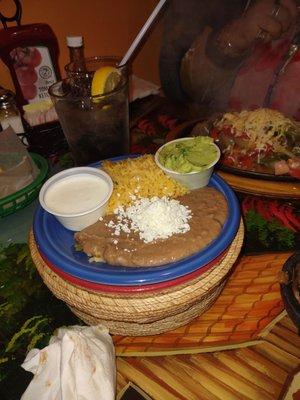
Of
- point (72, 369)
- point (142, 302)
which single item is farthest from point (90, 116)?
point (72, 369)

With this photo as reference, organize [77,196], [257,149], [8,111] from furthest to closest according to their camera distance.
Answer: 1. [8,111]
2. [257,149]
3. [77,196]

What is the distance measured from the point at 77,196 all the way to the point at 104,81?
24.4 inches

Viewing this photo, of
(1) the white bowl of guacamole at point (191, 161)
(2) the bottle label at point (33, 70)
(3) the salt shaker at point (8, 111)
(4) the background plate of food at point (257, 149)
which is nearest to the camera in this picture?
(1) the white bowl of guacamole at point (191, 161)

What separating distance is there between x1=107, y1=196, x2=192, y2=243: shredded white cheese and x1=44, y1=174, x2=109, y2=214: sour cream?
0.31 ft

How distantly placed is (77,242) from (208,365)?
0.55 metres

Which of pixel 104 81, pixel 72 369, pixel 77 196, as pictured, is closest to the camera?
pixel 72 369

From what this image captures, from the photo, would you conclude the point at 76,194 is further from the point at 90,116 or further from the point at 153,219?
the point at 90,116

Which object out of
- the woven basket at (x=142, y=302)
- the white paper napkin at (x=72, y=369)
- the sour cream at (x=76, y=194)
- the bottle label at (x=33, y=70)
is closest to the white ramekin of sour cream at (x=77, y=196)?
the sour cream at (x=76, y=194)

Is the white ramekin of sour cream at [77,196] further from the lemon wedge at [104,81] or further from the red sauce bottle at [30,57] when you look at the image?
the red sauce bottle at [30,57]

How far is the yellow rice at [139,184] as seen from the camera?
1.20 meters

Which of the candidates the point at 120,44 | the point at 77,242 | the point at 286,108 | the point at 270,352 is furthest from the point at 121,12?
the point at 270,352

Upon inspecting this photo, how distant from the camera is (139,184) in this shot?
4.03 ft

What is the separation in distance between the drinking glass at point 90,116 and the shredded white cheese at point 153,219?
24.3 inches

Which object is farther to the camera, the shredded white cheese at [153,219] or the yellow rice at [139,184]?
the yellow rice at [139,184]
